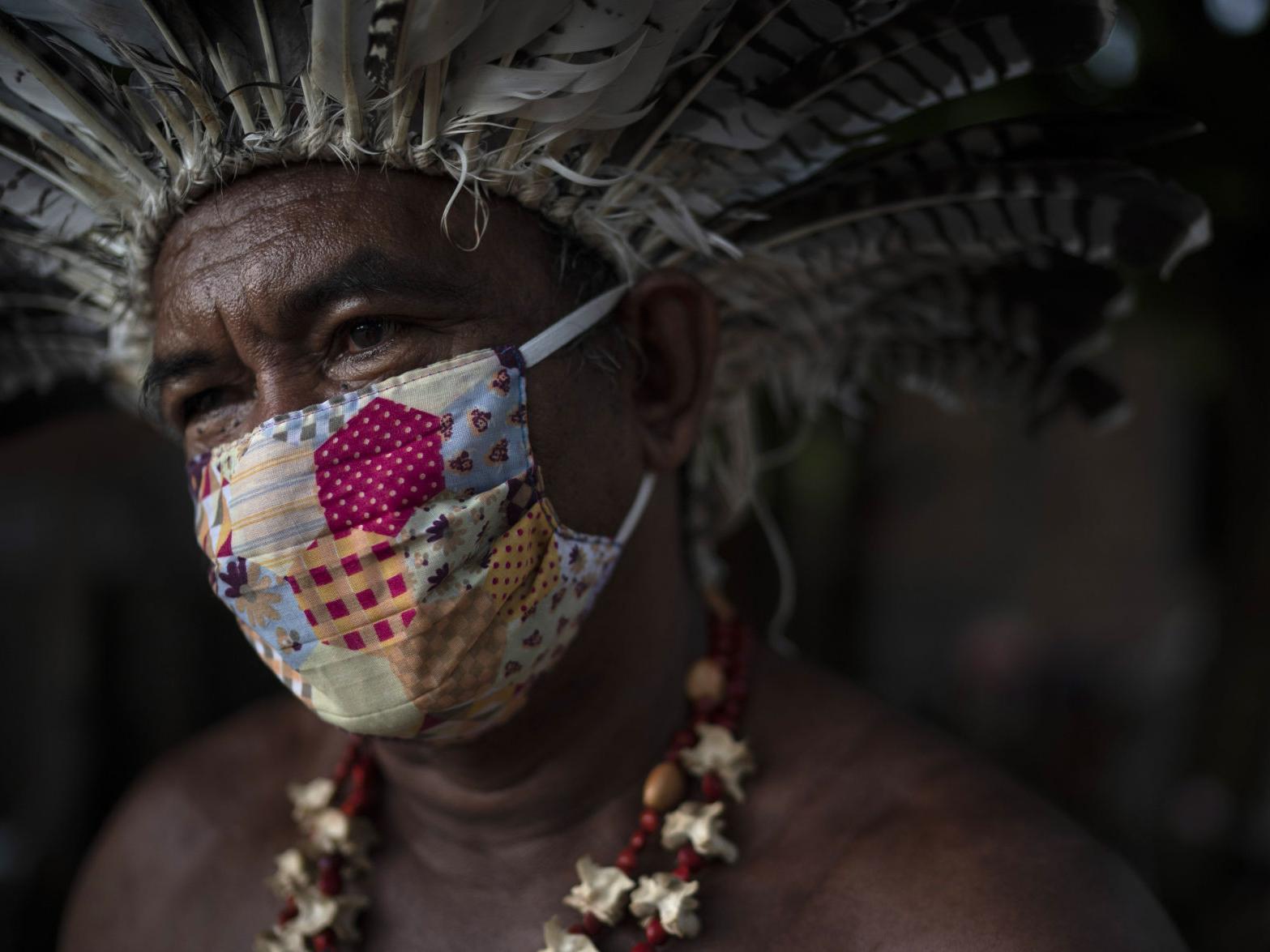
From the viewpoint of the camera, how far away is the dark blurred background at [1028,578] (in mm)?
3166

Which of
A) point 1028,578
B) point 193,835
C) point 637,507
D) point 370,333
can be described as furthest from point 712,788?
point 1028,578

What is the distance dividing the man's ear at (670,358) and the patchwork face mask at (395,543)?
37 cm

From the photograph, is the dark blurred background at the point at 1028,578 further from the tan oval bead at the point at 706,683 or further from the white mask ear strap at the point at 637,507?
the tan oval bead at the point at 706,683

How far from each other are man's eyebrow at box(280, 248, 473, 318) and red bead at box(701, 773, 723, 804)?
3.56 feet

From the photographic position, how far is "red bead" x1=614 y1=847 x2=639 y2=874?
2.05 meters

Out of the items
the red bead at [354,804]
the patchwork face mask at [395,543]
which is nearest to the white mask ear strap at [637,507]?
the patchwork face mask at [395,543]

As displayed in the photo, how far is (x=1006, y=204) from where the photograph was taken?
210 cm

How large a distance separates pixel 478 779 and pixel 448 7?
141 centimetres

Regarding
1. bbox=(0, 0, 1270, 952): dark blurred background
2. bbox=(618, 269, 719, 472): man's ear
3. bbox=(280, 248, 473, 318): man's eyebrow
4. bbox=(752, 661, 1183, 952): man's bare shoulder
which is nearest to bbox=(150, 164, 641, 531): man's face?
bbox=(280, 248, 473, 318): man's eyebrow

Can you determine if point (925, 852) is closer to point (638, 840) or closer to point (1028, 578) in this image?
point (638, 840)

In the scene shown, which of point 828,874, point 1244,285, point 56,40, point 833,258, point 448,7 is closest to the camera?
point 448,7

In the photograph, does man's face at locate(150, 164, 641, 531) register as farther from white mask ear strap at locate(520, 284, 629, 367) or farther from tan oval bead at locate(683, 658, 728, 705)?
tan oval bead at locate(683, 658, 728, 705)

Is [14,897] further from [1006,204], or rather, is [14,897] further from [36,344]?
[1006,204]

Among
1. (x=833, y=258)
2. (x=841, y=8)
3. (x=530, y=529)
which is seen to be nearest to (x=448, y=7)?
(x=841, y=8)
